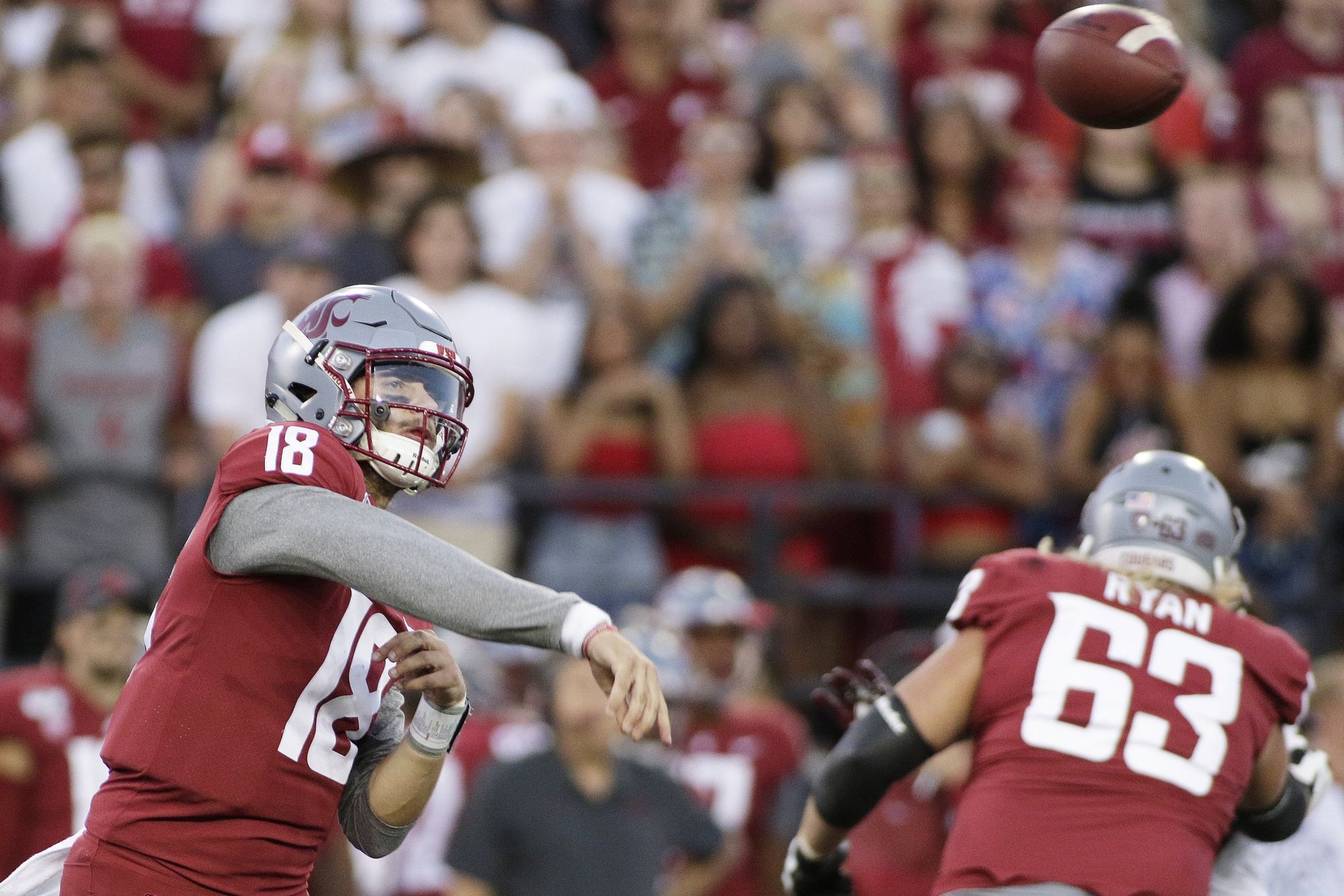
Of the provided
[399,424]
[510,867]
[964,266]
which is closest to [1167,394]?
[964,266]

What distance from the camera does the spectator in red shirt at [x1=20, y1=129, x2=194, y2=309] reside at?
877 centimetres

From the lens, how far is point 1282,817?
4746 mm

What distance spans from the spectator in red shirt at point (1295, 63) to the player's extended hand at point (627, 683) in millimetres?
8282

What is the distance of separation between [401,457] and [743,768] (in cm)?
436

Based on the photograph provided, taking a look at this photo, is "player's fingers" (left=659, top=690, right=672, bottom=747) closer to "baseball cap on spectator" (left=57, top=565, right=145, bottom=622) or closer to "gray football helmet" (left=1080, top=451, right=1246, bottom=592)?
"gray football helmet" (left=1080, top=451, right=1246, bottom=592)

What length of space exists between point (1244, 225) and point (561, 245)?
339 centimetres

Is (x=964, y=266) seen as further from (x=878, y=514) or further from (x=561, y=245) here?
(x=561, y=245)

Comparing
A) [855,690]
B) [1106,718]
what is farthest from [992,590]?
[855,690]

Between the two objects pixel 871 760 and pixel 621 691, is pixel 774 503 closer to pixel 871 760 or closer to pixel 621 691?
pixel 871 760

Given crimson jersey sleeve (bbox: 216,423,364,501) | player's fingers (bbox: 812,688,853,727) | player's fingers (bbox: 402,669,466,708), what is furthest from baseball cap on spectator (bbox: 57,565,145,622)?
crimson jersey sleeve (bbox: 216,423,364,501)

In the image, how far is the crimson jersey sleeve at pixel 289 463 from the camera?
3461mm

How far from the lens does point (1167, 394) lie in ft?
28.9

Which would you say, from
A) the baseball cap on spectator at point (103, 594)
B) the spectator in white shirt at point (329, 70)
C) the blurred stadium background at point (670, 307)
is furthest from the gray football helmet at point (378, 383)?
the spectator in white shirt at point (329, 70)

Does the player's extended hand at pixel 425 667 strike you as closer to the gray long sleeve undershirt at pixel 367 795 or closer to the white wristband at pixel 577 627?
the gray long sleeve undershirt at pixel 367 795
